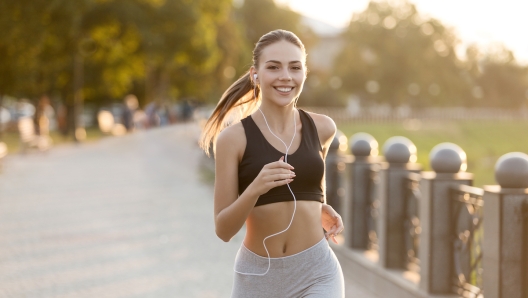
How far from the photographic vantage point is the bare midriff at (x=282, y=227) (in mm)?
3129

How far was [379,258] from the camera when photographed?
739 centimetres

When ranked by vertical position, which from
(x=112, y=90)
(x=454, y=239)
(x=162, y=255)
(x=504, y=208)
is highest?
(x=112, y=90)

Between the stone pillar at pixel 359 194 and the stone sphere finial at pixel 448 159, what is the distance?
2327 millimetres

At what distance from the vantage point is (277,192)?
3.10m

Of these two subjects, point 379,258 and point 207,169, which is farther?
point 207,169

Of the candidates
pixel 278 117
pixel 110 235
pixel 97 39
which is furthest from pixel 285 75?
pixel 97 39

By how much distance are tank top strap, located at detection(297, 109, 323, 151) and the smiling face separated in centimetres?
13

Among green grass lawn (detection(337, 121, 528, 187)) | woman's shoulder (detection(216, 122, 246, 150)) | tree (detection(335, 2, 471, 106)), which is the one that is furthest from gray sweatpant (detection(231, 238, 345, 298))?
tree (detection(335, 2, 471, 106))

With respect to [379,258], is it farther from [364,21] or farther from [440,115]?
[364,21]

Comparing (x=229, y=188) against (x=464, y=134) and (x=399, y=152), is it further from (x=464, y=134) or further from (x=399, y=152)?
(x=464, y=134)

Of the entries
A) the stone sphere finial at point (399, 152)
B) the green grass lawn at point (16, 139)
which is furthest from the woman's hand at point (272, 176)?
the green grass lawn at point (16, 139)

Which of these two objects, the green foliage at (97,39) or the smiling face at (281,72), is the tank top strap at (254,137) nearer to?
the smiling face at (281,72)

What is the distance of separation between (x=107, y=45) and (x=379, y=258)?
35.3m

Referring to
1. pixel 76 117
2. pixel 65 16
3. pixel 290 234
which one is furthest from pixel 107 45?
pixel 290 234
